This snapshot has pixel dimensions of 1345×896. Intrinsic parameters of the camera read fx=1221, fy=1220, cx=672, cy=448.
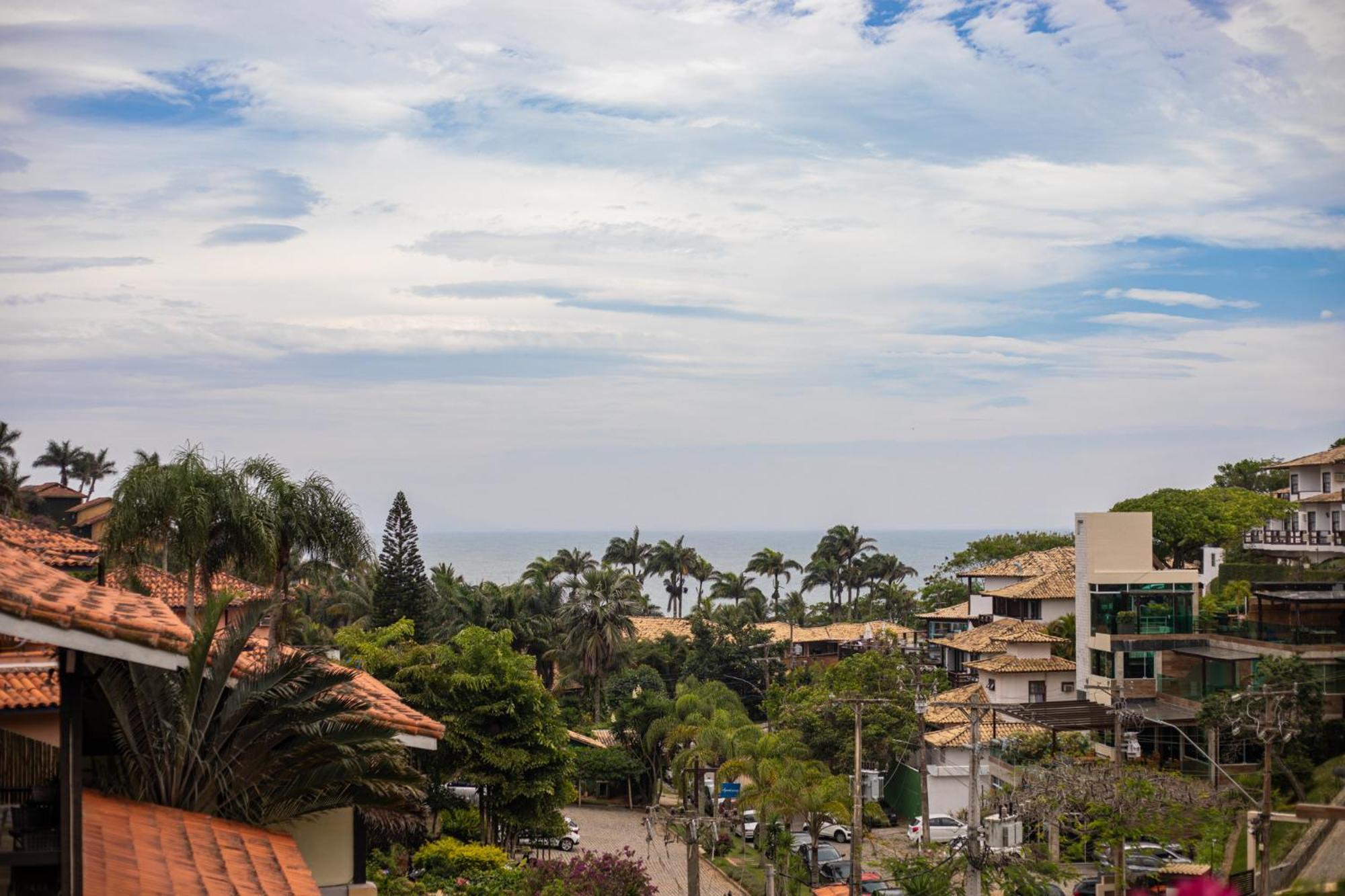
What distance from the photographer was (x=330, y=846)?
1257cm

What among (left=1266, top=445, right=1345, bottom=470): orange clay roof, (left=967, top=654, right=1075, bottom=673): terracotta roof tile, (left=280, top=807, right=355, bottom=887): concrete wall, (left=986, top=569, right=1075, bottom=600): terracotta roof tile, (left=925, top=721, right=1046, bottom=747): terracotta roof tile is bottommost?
(left=925, top=721, right=1046, bottom=747): terracotta roof tile

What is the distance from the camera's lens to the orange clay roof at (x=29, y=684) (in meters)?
9.21

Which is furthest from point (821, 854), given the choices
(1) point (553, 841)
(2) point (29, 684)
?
(2) point (29, 684)

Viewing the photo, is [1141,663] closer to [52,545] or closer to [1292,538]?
[1292,538]

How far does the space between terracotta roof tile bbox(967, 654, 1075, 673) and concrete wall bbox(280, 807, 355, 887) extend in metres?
46.1

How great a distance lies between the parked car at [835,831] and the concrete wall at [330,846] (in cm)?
3414

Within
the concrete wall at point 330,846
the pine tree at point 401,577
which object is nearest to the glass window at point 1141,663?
the pine tree at point 401,577

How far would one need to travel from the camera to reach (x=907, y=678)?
5206 centimetres

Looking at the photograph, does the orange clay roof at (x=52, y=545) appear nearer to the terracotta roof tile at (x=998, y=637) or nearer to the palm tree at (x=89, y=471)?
the terracotta roof tile at (x=998, y=637)

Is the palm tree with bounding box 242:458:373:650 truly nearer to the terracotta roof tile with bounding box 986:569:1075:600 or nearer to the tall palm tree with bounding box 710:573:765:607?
the terracotta roof tile with bounding box 986:569:1075:600

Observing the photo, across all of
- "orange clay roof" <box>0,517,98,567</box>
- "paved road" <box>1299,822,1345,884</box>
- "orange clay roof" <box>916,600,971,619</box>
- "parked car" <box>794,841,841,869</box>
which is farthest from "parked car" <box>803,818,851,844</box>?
"orange clay roof" <box>916,600,971,619</box>

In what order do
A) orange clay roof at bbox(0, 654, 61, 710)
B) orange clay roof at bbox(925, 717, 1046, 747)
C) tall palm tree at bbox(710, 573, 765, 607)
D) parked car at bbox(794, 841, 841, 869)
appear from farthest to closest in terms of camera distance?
tall palm tree at bbox(710, 573, 765, 607) < orange clay roof at bbox(925, 717, 1046, 747) < parked car at bbox(794, 841, 841, 869) < orange clay roof at bbox(0, 654, 61, 710)

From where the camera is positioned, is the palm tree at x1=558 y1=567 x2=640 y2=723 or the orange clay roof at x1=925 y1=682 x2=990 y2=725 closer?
the orange clay roof at x1=925 y1=682 x2=990 y2=725

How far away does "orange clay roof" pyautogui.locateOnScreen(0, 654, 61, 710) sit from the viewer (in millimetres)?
9211
